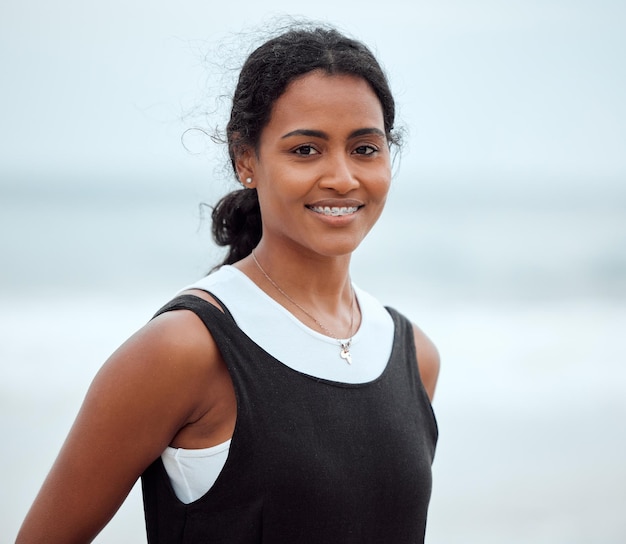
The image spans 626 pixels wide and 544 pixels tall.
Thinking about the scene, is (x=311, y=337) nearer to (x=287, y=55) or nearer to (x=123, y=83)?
(x=287, y=55)

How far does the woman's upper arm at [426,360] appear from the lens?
2.22 metres

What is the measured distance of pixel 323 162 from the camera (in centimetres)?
187

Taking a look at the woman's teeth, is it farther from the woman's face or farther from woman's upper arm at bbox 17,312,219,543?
woman's upper arm at bbox 17,312,219,543

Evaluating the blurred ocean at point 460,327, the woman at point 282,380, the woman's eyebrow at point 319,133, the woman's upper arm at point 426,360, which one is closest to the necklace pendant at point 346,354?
the woman at point 282,380

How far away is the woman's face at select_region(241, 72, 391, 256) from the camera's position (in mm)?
1859

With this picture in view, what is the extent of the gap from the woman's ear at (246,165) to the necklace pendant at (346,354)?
14.7 inches

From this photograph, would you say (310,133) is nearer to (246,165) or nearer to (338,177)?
(338,177)

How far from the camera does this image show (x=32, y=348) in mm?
5777

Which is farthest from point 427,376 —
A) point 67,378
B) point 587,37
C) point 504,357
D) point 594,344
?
point 587,37

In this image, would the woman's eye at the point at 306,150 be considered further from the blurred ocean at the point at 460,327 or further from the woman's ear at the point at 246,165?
the blurred ocean at the point at 460,327

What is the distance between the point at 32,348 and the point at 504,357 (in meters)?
2.80

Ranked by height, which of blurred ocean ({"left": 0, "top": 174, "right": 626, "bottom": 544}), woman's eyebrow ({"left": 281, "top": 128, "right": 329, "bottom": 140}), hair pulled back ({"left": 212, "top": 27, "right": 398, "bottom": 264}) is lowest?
woman's eyebrow ({"left": 281, "top": 128, "right": 329, "bottom": 140})

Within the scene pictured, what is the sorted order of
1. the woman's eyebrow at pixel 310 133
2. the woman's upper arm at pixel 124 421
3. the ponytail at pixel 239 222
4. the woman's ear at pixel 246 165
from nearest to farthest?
1. the woman's upper arm at pixel 124 421
2. the woman's eyebrow at pixel 310 133
3. the woman's ear at pixel 246 165
4. the ponytail at pixel 239 222

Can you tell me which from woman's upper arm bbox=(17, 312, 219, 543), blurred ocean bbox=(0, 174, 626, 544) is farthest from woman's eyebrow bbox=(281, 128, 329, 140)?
blurred ocean bbox=(0, 174, 626, 544)
